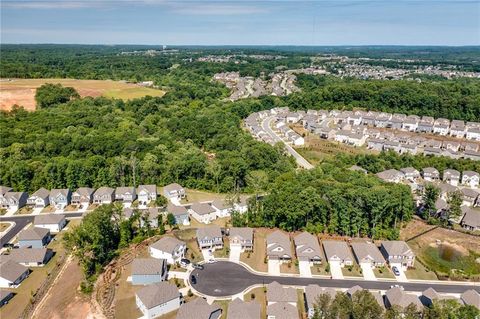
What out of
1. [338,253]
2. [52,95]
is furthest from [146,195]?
[52,95]

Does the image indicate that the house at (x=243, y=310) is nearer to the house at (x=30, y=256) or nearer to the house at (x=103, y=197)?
the house at (x=30, y=256)

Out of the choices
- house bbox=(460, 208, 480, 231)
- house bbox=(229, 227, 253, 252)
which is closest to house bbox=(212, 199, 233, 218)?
house bbox=(229, 227, 253, 252)

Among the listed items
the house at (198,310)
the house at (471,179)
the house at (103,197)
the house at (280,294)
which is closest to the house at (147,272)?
the house at (198,310)

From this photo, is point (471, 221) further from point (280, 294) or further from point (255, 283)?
point (255, 283)

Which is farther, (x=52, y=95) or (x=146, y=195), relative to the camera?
(x=52, y=95)

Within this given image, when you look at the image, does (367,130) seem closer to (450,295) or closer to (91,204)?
(450,295)

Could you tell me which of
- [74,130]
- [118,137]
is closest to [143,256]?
[118,137]

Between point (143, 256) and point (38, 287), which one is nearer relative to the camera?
point (38, 287)
